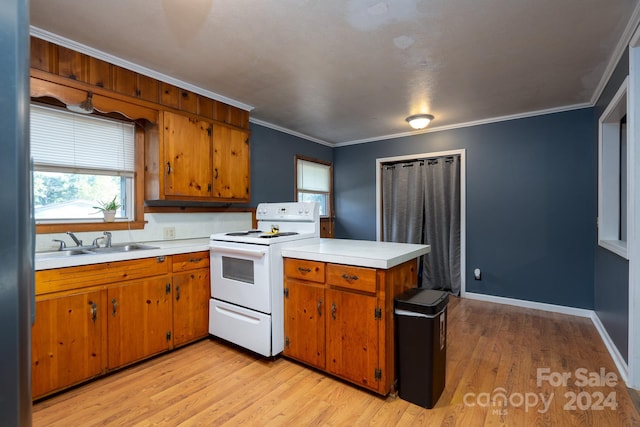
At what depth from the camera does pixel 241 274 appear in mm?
2516

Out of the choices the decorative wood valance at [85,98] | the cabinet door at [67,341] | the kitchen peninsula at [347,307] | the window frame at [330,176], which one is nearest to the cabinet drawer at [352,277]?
the kitchen peninsula at [347,307]

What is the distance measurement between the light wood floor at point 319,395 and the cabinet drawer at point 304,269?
702 millimetres

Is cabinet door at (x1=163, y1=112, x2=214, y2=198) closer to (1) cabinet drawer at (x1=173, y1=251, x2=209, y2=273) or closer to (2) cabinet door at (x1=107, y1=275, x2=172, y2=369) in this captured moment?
(1) cabinet drawer at (x1=173, y1=251, x2=209, y2=273)

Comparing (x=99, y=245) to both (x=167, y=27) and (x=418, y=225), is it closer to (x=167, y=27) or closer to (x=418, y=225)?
(x=167, y=27)

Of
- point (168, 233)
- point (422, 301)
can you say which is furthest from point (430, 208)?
point (168, 233)

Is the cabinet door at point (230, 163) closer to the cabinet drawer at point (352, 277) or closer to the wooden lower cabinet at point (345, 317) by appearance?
the wooden lower cabinet at point (345, 317)

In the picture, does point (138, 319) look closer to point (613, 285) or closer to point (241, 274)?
point (241, 274)

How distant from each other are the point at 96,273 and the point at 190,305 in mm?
789

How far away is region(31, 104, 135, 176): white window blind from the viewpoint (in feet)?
7.52

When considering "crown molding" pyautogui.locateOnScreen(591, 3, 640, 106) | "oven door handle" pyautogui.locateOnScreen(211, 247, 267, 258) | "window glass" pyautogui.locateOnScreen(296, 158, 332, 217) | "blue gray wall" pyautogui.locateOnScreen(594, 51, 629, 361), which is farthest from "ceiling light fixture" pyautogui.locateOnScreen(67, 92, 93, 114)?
"blue gray wall" pyautogui.locateOnScreen(594, 51, 629, 361)

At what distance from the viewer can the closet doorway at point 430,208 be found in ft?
13.7

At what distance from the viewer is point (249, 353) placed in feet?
8.39

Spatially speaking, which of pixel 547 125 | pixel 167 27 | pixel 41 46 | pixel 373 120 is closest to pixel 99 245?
pixel 41 46

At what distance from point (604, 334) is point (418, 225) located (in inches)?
88.5
